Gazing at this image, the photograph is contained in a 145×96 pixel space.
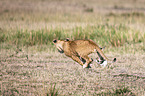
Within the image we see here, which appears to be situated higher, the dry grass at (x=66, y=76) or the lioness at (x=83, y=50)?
the lioness at (x=83, y=50)

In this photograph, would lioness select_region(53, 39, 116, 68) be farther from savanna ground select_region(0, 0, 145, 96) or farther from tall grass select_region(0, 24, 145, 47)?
tall grass select_region(0, 24, 145, 47)

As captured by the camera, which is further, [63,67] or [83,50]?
[63,67]

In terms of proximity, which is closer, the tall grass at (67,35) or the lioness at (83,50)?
the lioness at (83,50)

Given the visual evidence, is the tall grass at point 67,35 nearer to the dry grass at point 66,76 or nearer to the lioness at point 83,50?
the dry grass at point 66,76

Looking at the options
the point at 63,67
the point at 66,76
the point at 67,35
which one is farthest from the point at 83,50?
the point at 67,35

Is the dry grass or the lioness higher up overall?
the lioness

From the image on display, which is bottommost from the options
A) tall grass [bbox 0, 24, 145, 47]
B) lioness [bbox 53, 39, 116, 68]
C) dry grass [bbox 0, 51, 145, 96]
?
dry grass [bbox 0, 51, 145, 96]

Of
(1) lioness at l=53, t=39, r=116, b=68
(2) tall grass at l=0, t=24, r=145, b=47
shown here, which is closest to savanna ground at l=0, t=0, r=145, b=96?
(2) tall grass at l=0, t=24, r=145, b=47

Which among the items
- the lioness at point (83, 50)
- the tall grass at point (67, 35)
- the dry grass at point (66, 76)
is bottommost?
the dry grass at point (66, 76)

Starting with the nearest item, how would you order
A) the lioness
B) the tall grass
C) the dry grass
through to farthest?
the dry grass → the lioness → the tall grass

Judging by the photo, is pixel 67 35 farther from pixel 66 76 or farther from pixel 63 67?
pixel 66 76

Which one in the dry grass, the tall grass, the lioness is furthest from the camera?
the tall grass

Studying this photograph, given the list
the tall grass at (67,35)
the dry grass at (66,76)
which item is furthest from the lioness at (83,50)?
the tall grass at (67,35)

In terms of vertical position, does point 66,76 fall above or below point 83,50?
below
